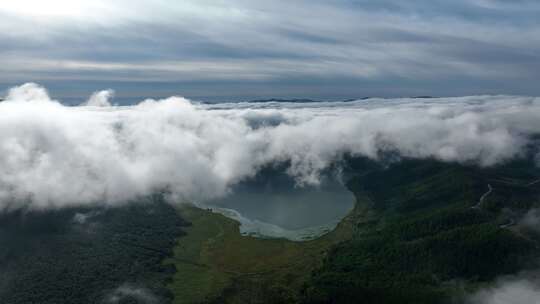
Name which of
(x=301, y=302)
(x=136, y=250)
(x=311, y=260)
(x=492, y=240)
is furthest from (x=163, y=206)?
(x=492, y=240)

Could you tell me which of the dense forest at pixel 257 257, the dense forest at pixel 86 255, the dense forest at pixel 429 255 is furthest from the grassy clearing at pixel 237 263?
the dense forest at pixel 429 255

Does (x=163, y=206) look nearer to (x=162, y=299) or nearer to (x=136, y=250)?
(x=136, y=250)

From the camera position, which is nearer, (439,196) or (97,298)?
(97,298)

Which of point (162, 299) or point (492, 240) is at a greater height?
point (492, 240)

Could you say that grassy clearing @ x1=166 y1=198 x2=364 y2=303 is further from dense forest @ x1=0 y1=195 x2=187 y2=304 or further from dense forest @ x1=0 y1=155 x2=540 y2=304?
dense forest @ x1=0 y1=195 x2=187 y2=304

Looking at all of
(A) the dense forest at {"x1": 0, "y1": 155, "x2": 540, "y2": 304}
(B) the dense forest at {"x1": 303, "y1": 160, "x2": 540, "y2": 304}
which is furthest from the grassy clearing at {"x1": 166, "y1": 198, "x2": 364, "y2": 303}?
(B) the dense forest at {"x1": 303, "y1": 160, "x2": 540, "y2": 304}

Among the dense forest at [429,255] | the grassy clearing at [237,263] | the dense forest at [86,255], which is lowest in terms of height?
the grassy clearing at [237,263]

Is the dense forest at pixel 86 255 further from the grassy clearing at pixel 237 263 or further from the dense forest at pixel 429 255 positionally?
the dense forest at pixel 429 255

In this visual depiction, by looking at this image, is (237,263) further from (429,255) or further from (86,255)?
(429,255)
